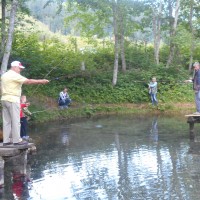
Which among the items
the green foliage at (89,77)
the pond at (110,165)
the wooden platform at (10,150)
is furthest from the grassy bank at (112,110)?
the wooden platform at (10,150)

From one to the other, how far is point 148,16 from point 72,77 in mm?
9117

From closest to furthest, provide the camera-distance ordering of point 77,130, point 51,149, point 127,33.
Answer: point 51,149
point 77,130
point 127,33

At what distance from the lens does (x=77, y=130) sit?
1622cm

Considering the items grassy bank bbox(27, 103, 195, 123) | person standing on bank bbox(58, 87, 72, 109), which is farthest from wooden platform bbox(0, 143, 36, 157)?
person standing on bank bbox(58, 87, 72, 109)

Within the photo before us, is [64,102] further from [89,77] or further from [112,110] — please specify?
[89,77]

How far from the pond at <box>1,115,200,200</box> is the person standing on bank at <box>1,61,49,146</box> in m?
1.10

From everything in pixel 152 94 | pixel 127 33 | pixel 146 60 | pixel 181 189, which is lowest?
pixel 181 189

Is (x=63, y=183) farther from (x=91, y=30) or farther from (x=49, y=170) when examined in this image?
(x=91, y=30)

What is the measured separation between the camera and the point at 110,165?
1016 centimetres

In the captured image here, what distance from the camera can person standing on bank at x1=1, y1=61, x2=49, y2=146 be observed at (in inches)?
329

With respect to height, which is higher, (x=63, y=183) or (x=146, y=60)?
(x=146, y=60)

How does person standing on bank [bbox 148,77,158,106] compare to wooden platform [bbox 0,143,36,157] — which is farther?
person standing on bank [bbox 148,77,158,106]

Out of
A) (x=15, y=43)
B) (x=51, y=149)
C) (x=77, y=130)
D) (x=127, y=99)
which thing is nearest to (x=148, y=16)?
(x=127, y=99)

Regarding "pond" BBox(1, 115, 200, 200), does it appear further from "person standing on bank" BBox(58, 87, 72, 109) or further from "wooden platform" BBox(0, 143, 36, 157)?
"person standing on bank" BBox(58, 87, 72, 109)
